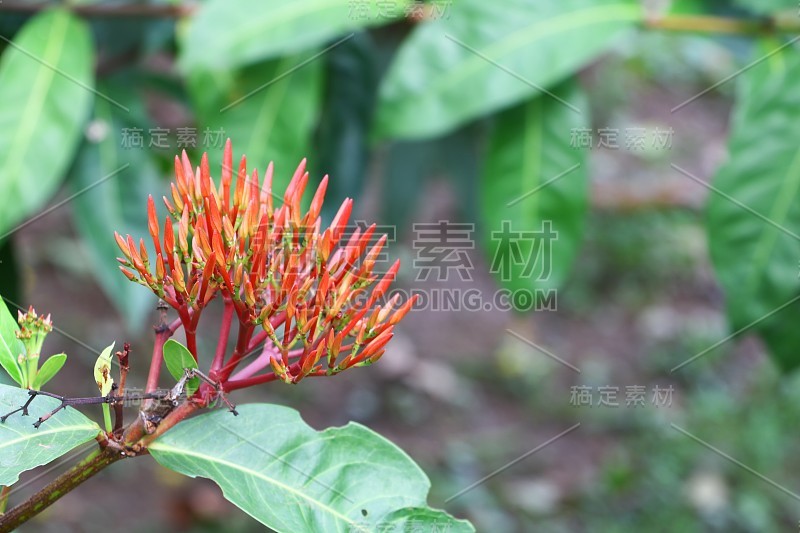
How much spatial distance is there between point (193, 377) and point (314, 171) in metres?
1.01

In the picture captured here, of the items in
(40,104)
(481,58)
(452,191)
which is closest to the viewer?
A: (40,104)

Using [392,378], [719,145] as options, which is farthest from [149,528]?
[719,145]

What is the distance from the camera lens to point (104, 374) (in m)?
0.52

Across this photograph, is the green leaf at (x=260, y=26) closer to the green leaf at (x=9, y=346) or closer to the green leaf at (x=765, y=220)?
the green leaf at (x=765, y=220)

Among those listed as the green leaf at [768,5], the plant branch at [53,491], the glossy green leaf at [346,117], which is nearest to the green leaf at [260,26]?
the glossy green leaf at [346,117]

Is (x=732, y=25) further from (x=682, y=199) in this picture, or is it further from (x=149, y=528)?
(x=682, y=199)

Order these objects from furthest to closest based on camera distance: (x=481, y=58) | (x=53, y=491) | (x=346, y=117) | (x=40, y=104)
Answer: (x=346, y=117), (x=481, y=58), (x=40, y=104), (x=53, y=491)

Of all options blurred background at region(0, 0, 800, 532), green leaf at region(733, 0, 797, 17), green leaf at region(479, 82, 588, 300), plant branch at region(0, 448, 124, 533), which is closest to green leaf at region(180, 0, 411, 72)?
blurred background at region(0, 0, 800, 532)

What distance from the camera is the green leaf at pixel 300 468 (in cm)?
54

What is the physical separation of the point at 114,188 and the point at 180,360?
36.9 inches

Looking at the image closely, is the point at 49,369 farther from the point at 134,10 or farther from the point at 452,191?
the point at 452,191

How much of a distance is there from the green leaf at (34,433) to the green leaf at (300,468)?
5 cm

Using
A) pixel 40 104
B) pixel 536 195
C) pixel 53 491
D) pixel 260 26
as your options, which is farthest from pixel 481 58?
pixel 53 491

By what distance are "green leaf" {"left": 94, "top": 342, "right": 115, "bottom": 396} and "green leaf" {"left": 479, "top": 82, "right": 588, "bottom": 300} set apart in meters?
0.96
